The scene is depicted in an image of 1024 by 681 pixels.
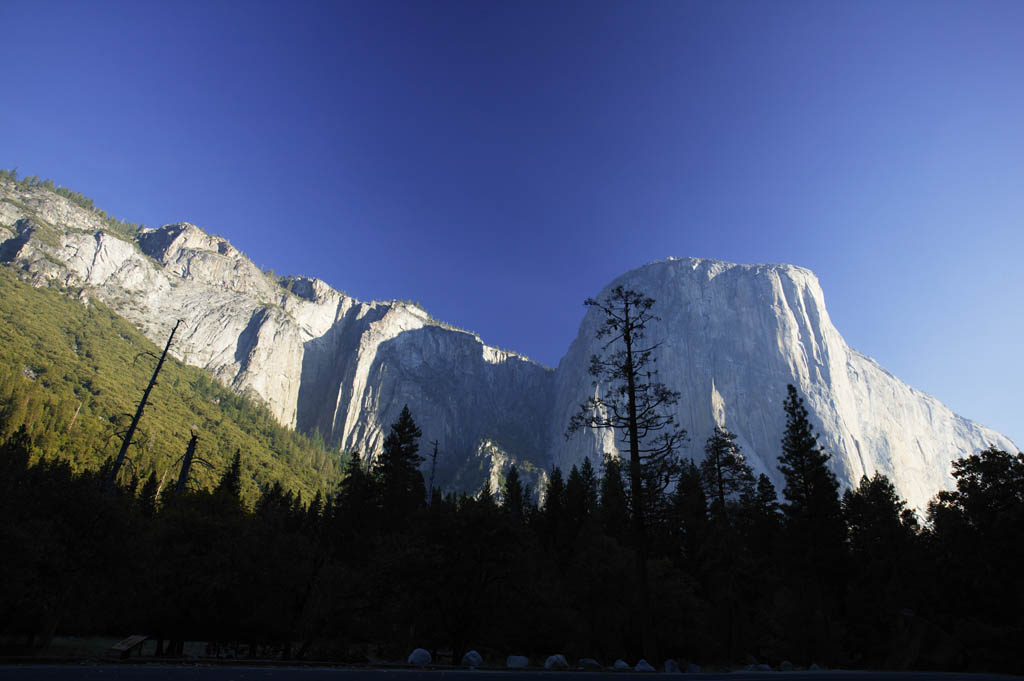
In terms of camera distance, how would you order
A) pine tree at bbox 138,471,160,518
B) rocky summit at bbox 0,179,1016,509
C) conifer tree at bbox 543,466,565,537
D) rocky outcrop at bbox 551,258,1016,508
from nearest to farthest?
pine tree at bbox 138,471,160,518, conifer tree at bbox 543,466,565,537, rocky outcrop at bbox 551,258,1016,508, rocky summit at bbox 0,179,1016,509

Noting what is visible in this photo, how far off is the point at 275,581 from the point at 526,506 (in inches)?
2485

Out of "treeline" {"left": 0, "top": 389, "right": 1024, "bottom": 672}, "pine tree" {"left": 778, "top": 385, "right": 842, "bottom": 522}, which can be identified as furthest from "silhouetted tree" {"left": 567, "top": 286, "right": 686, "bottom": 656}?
"pine tree" {"left": 778, "top": 385, "right": 842, "bottom": 522}

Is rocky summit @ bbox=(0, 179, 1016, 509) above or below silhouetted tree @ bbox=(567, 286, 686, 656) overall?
above

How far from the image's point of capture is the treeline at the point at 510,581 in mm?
11953

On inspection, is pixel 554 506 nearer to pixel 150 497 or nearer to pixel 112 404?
pixel 150 497

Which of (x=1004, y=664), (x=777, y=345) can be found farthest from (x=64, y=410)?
(x=777, y=345)

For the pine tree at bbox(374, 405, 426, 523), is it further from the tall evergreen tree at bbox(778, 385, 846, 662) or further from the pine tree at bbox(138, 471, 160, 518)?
the tall evergreen tree at bbox(778, 385, 846, 662)

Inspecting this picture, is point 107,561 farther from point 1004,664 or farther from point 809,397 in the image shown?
point 809,397

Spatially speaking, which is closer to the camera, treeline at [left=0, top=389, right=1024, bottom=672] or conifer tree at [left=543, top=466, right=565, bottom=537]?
treeline at [left=0, top=389, right=1024, bottom=672]

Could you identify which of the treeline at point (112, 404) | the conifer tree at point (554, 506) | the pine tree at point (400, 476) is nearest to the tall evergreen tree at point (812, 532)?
the conifer tree at point (554, 506)

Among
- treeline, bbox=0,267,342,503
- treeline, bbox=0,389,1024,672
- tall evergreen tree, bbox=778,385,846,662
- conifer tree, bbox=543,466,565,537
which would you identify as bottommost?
treeline, bbox=0,389,1024,672

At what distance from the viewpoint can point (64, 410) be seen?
302ft

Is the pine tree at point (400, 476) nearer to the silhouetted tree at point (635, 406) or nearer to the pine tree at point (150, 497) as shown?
the pine tree at point (150, 497)

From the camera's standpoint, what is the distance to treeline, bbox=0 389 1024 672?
11953 mm
